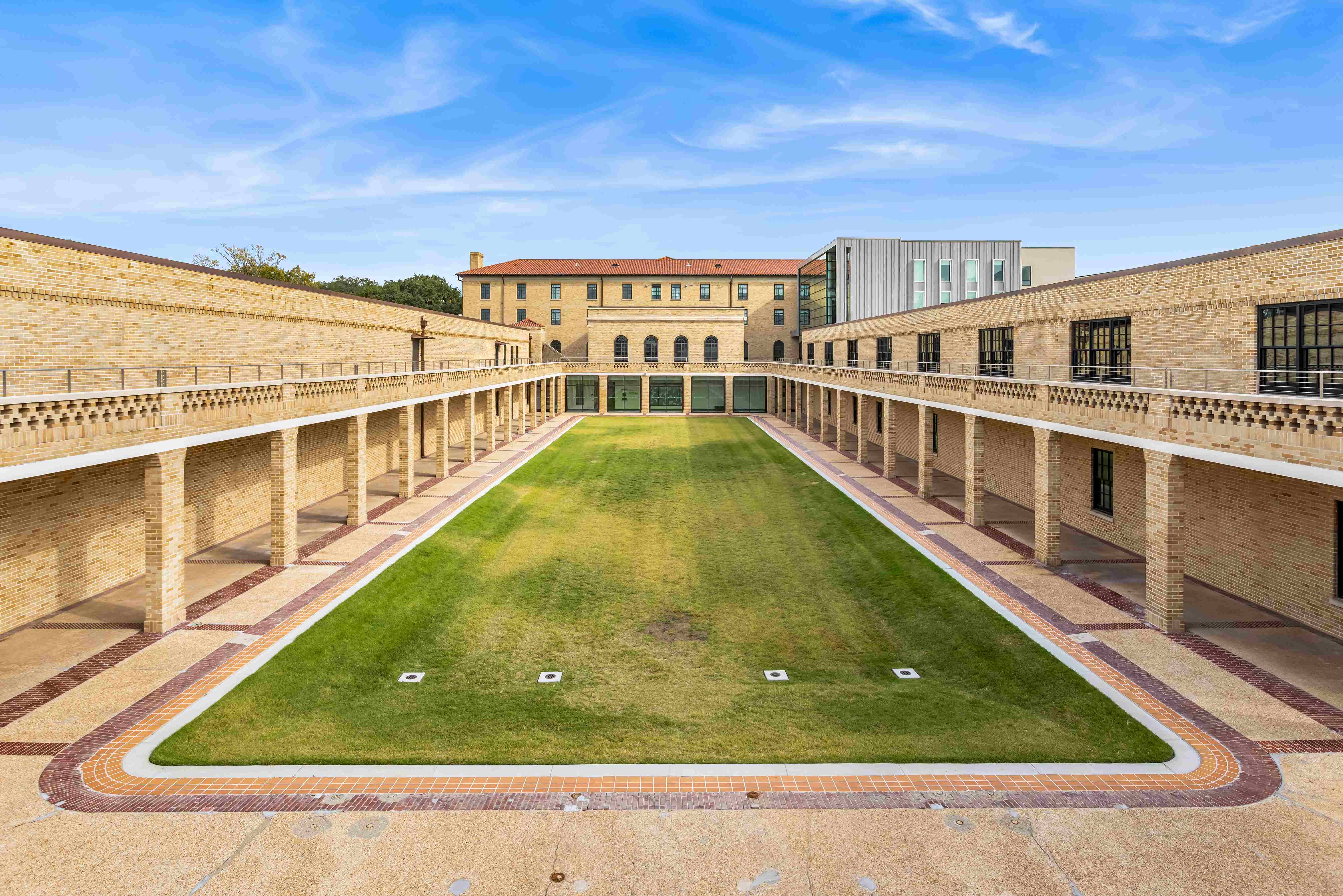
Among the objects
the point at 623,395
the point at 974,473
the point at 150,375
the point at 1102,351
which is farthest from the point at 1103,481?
the point at 623,395

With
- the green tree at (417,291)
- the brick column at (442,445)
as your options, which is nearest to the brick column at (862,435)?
the brick column at (442,445)

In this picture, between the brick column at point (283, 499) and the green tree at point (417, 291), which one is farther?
the green tree at point (417, 291)

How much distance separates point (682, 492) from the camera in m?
32.7

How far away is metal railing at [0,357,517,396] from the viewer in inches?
578

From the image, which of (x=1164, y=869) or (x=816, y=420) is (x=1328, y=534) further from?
(x=816, y=420)

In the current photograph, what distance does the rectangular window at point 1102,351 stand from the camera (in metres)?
20.8

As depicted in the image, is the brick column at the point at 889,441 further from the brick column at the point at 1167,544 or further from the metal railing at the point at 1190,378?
the brick column at the point at 1167,544

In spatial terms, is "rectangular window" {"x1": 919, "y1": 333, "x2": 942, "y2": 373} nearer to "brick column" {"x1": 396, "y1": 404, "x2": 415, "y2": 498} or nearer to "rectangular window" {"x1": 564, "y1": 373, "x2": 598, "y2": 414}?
"brick column" {"x1": 396, "y1": 404, "x2": 415, "y2": 498}

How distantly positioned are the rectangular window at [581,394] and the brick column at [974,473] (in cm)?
4443

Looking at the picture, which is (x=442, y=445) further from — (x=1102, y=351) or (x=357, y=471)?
(x=1102, y=351)

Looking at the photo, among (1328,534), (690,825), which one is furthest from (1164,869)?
(1328,534)

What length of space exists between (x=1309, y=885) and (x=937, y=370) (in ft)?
93.4

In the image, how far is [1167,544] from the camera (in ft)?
48.4

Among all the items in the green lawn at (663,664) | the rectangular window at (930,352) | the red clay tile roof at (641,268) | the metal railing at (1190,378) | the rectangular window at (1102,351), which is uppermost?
the red clay tile roof at (641,268)
